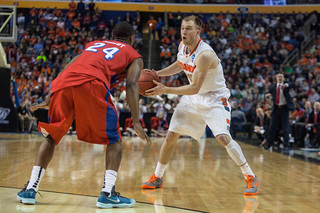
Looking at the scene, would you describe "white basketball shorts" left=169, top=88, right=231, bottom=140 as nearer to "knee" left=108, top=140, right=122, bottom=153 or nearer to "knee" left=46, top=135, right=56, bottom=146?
"knee" left=108, top=140, right=122, bottom=153

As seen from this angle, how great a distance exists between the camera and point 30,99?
50.2 ft

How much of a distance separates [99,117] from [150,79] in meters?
0.92

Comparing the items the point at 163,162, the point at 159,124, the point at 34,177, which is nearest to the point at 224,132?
the point at 163,162

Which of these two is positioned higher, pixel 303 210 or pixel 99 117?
pixel 99 117

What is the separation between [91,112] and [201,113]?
5.33 feet

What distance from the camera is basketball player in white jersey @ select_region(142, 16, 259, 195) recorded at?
173 inches

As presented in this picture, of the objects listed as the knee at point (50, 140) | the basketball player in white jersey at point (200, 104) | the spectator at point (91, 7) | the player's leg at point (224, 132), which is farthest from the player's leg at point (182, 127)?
the spectator at point (91, 7)

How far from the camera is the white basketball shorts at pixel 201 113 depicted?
4.52m

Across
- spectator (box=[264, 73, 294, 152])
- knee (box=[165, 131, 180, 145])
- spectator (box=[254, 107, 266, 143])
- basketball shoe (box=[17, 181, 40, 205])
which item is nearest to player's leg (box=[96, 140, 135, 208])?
basketball shoe (box=[17, 181, 40, 205])

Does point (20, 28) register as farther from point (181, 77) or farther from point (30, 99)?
point (181, 77)

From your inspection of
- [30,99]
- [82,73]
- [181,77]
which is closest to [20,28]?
[30,99]

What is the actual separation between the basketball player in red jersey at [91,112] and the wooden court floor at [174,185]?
21cm

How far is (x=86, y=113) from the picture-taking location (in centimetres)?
339

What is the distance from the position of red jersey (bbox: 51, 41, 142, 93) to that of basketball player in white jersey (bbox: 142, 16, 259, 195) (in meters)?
0.88
